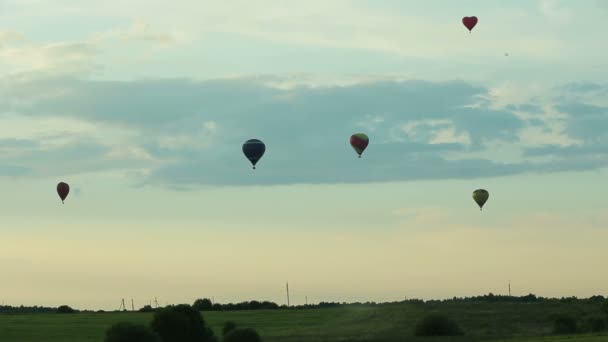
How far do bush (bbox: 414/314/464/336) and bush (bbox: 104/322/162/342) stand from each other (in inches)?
1309

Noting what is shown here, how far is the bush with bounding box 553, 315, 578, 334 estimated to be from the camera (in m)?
109

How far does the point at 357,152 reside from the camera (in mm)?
123125

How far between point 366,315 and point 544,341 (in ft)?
162

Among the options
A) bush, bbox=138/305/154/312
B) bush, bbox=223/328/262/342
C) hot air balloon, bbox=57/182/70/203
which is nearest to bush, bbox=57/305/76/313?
bush, bbox=138/305/154/312

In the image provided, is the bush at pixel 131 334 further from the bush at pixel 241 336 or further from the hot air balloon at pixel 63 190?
the hot air balloon at pixel 63 190

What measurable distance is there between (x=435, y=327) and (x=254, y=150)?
25.8 meters

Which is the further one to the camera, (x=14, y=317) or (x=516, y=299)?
(x=516, y=299)

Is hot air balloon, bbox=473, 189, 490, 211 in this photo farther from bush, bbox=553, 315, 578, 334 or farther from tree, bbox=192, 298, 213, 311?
tree, bbox=192, 298, 213, 311

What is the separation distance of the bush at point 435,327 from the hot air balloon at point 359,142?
21287 mm

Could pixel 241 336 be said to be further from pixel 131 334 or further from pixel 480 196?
pixel 480 196

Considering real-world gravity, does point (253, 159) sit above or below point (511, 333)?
above

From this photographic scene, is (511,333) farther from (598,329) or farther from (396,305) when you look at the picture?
(396,305)

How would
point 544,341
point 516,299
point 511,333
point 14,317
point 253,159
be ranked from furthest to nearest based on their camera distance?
point 516,299 → point 14,317 → point 253,159 → point 511,333 → point 544,341

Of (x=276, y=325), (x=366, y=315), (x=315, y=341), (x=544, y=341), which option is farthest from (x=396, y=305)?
(x=544, y=341)
